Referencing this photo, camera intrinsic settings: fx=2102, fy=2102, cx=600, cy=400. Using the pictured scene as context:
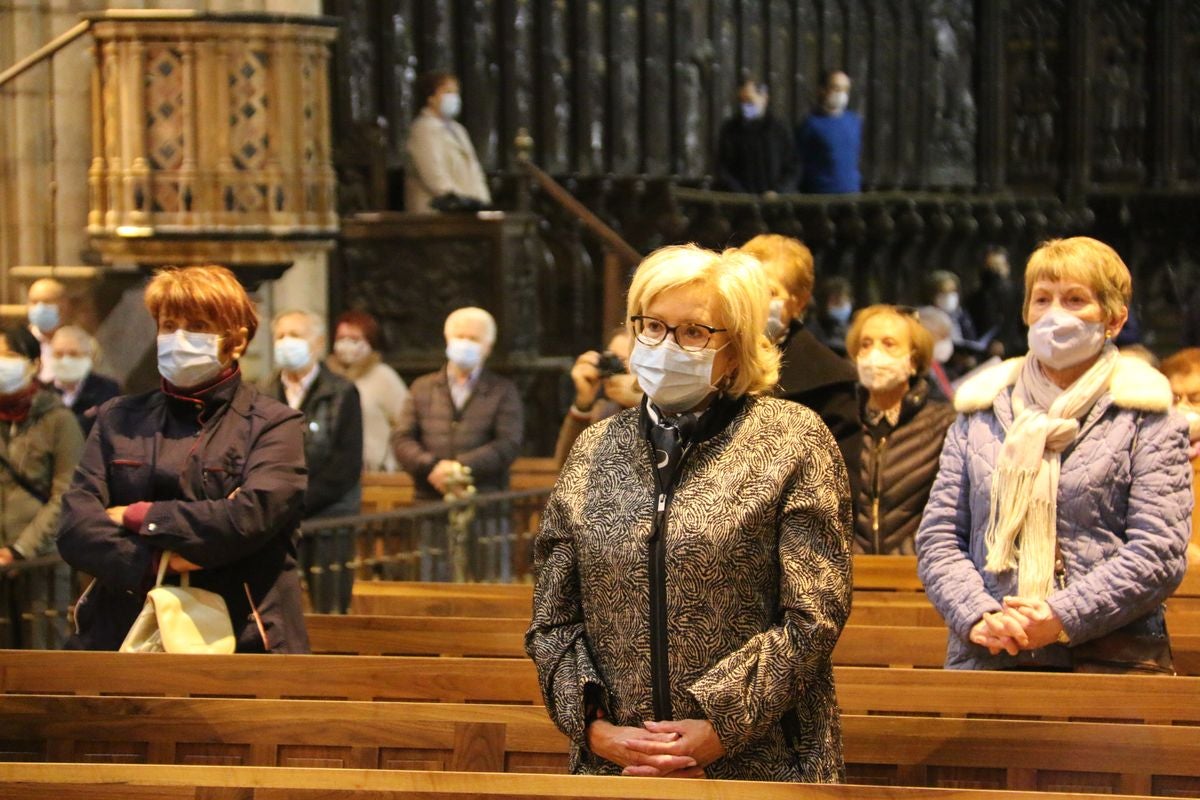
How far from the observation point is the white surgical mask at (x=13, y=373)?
707 centimetres

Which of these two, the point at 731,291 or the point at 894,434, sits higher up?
the point at 731,291

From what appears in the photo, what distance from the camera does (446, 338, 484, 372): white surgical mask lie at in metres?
8.59

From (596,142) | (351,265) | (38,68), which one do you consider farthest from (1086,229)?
(38,68)

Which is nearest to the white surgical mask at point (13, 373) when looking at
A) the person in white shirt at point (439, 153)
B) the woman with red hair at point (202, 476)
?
the woman with red hair at point (202, 476)


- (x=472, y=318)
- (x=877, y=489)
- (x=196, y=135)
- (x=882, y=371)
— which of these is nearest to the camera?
(x=877, y=489)

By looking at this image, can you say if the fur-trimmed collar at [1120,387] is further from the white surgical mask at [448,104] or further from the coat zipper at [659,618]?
the white surgical mask at [448,104]

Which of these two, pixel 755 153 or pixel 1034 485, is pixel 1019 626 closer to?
pixel 1034 485

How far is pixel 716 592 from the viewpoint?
3.50 meters

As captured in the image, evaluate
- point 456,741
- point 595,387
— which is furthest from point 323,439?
point 456,741

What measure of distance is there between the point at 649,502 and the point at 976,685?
1166mm

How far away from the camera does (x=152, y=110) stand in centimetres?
926

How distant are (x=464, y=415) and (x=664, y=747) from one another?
5.13 meters

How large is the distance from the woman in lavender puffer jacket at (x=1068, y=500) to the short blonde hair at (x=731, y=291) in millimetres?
874

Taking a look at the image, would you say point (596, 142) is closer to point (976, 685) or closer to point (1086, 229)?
point (1086, 229)
